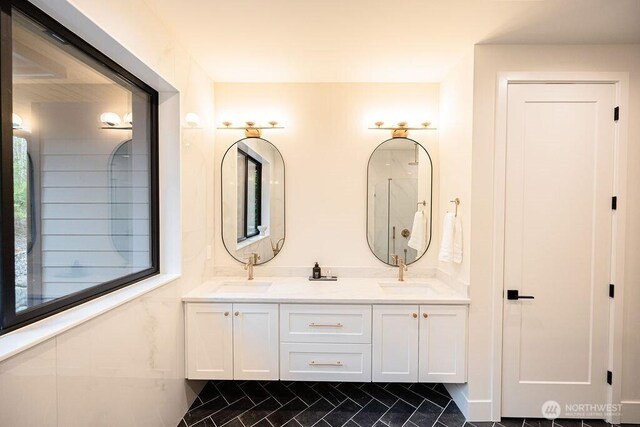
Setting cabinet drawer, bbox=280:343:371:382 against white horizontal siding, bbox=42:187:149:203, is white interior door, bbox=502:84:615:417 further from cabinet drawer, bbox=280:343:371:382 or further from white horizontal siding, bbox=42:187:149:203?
white horizontal siding, bbox=42:187:149:203

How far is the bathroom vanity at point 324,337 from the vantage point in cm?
207

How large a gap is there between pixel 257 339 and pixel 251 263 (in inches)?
27.2

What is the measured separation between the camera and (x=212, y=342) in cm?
212

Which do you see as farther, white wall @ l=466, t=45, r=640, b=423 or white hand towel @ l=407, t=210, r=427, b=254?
white hand towel @ l=407, t=210, r=427, b=254

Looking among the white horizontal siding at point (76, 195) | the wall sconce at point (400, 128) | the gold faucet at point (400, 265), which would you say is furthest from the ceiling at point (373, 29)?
the gold faucet at point (400, 265)

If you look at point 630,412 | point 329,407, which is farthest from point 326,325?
point 630,412

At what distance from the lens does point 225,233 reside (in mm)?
2684

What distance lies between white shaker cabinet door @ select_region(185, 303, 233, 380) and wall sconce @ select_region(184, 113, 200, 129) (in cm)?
133

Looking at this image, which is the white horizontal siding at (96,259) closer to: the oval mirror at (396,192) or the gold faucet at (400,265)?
the oval mirror at (396,192)

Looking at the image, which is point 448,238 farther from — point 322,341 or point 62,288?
point 62,288

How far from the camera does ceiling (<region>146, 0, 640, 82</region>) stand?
1.67m

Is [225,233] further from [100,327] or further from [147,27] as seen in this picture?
[147,27]

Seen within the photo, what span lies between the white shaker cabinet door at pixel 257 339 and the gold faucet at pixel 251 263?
1.60ft

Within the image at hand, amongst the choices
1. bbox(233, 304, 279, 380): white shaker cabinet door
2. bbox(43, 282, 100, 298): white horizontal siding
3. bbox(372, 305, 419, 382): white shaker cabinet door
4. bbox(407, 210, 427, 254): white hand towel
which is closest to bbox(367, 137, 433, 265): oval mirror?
bbox(407, 210, 427, 254): white hand towel
